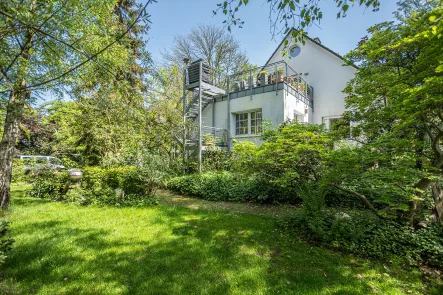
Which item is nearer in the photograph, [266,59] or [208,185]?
[208,185]

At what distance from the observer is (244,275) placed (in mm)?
2859

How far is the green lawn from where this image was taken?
8.56 feet

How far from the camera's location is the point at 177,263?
3.12 metres

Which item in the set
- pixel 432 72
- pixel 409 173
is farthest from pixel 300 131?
pixel 432 72

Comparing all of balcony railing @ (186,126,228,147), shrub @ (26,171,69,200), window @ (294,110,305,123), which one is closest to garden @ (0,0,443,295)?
shrub @ (26,171,69,200)

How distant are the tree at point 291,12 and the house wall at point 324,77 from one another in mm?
10853

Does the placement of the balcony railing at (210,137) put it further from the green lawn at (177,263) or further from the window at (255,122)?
the green lawn at (177,263)

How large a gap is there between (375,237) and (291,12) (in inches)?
149

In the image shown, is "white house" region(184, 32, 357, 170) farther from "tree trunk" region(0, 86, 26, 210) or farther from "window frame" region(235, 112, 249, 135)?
"tree trunk" region(0, 86, 26, 210)

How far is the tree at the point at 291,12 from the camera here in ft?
7.96

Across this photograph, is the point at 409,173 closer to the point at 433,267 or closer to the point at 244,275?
the point at 433,267

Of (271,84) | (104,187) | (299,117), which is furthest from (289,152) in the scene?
(299,117)

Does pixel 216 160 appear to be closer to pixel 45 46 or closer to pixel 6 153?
pixel 6 153

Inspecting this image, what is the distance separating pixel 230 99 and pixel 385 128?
8.29 m
